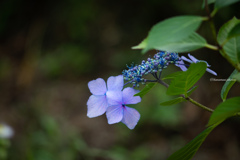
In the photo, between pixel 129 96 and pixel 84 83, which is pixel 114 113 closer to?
pixel 129 96

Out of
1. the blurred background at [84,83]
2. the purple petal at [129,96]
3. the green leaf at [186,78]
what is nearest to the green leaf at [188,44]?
the green leaf at [186,78]

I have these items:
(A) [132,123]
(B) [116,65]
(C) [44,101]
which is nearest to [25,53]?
(C) [44,101]

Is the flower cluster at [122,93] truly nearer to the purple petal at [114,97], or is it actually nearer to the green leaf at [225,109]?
the purple petal at [114,97]

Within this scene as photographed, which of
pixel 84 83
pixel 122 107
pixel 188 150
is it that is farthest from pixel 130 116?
pixel 84 83

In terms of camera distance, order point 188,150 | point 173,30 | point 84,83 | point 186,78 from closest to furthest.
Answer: point 173,30
point 186,78
point 188,150
point 84,83

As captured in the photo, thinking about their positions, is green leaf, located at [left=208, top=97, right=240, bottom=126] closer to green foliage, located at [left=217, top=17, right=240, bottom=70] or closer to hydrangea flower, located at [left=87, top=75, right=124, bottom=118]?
green foliage, located at [left=217, top=17, right=240, bottom=70]

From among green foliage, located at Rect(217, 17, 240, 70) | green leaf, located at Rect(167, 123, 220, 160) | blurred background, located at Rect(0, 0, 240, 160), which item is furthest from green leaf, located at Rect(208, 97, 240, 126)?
blurred background, located at Rect(0, 0, 240, 160)

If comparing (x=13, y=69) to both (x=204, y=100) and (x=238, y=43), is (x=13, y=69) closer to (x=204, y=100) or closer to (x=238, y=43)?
(x=204, y=100)
